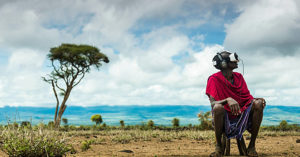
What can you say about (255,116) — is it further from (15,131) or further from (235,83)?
(15,131)

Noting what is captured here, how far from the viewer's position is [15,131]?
15.9ft

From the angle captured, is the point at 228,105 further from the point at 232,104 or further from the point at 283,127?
the point at 283,127

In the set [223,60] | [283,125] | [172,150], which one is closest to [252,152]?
[223,60]

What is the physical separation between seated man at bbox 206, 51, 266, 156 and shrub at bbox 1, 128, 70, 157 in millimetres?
2688

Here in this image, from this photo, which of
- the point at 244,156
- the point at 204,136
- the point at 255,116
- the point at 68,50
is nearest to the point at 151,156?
the point at 244,156

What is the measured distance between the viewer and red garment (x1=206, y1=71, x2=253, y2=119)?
5.04 metres

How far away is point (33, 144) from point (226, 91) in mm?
3429

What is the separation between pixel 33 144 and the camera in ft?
15.0

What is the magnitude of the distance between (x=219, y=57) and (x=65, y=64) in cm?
1891

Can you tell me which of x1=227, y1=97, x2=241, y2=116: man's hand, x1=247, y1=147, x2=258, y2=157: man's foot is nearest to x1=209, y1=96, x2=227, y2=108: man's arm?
x1=227, y1=97, x2=241, y2=116: man's hand

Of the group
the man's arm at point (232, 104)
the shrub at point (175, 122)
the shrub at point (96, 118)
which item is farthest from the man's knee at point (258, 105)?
the shrub at point (96, 118)

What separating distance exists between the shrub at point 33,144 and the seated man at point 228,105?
8.82ft

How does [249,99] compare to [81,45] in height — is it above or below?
below

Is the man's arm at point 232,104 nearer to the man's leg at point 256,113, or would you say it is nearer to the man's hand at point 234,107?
the man's hand at point 234,107
